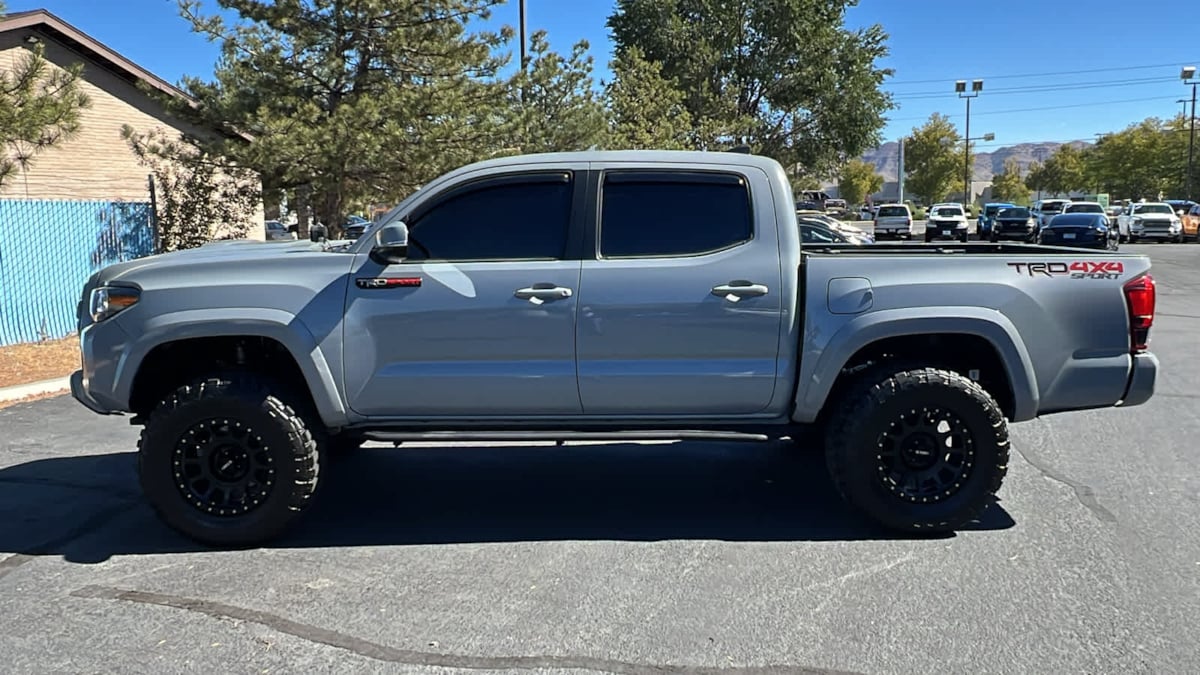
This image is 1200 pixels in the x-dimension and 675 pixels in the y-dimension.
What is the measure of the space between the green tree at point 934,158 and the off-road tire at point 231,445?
244 ft

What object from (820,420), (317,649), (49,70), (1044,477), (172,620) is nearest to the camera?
(317,649)

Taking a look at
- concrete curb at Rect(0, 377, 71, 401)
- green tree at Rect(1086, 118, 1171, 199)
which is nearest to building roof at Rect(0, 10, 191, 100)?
concrete curb at Rect(0, 377, 71, 401)

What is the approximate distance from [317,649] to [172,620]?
0.75 metres

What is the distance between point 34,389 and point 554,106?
1040cm

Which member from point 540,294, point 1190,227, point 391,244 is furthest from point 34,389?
point 1190,227

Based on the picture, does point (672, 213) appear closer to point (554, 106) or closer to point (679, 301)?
point (679, 301)

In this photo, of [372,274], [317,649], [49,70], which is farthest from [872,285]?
[49,70]

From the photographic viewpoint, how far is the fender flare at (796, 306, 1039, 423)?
458cm

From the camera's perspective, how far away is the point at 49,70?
9297mm

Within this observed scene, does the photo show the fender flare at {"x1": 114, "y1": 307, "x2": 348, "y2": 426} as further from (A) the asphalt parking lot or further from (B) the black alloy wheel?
(B) the black alloy wheel

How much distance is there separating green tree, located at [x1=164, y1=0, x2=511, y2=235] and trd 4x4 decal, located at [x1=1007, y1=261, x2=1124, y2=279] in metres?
9.74

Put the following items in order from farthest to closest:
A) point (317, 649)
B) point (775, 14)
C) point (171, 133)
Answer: point (775, 14)
point (171, 133)
point (317, 649)

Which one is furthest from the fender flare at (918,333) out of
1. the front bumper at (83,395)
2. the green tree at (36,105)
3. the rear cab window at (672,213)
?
the green tree at (36,105)

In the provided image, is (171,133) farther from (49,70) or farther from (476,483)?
(476,483)
